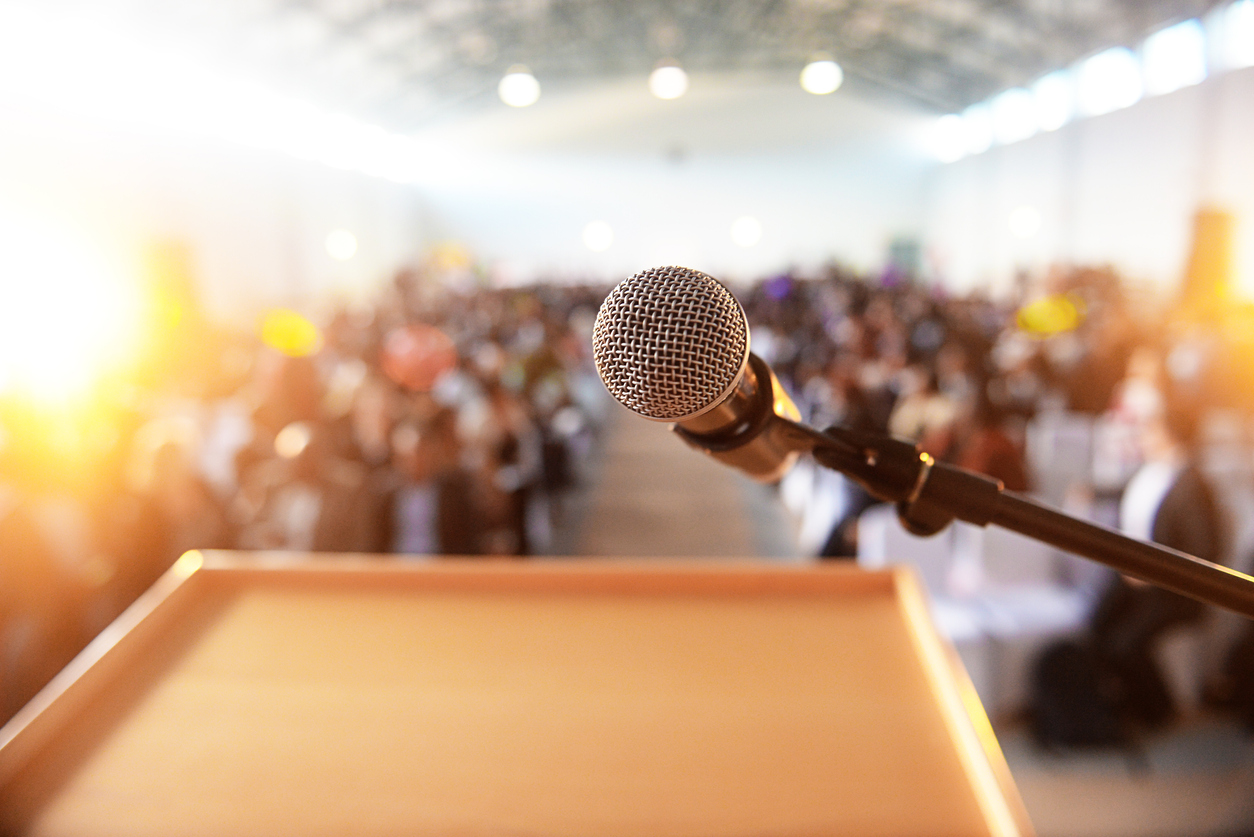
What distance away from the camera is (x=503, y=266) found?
21.5 metres

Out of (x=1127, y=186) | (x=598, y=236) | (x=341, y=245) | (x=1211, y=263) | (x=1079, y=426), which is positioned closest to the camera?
(x=1079, y=426)

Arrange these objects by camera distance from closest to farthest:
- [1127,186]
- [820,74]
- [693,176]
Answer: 1. [820,74]
2. [1127,186]
3. [693,176]

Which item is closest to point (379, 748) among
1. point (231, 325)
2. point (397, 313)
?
point (397, 313)

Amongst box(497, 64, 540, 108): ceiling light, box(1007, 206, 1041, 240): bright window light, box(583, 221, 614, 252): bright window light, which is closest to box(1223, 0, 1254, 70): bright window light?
box(1007, 206, 1041, 240): bright window light

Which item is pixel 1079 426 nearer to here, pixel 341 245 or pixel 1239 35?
pixel 1239 35

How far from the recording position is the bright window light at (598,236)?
2092cm

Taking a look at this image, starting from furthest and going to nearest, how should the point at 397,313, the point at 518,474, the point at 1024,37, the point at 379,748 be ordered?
1. the point at 1024,37
2. the point at 397,313
3. the point at 518,474
4. the point at 379,748

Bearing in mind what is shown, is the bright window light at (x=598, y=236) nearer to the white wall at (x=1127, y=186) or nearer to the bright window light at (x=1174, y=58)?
the white wall at (x=1127, y=186)

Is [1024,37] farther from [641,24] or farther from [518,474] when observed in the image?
[518,474]

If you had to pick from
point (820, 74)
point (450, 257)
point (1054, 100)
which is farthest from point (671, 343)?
point (450, 257)

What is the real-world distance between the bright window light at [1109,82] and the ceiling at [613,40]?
28 centimetres

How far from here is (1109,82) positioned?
11969 millimetres

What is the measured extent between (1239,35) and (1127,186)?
298 cm

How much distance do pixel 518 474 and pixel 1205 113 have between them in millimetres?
10385
